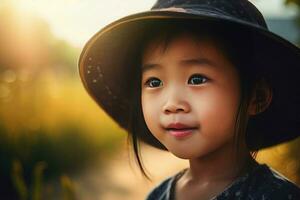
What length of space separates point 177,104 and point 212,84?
139 millimetres

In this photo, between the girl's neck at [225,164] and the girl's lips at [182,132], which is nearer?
the girl's lips at [182,132]

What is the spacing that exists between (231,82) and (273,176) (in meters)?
0.35

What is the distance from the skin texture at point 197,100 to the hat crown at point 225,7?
104mm

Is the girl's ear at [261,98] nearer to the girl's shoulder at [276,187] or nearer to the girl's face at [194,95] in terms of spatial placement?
the girl's face at [194,95]

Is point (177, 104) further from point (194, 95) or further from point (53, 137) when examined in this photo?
point (53, 137)

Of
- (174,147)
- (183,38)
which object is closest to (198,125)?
(174,147)

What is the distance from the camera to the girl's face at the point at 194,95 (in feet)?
6.32

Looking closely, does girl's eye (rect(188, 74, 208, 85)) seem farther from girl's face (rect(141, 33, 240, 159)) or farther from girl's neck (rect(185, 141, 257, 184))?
girl's neck (rect(185, 141, 257, 184))

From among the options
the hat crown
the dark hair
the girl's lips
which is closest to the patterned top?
the dark hair

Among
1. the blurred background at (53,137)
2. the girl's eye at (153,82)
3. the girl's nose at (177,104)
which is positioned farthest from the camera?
the blurred background at (53,137)

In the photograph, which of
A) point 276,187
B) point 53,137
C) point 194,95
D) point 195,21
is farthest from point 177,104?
point 53,137

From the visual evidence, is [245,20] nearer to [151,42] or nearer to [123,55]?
[151,42]

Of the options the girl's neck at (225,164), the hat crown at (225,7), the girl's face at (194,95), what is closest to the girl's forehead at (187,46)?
the girl's face at (194,95)

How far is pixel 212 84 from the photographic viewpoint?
195 cm
